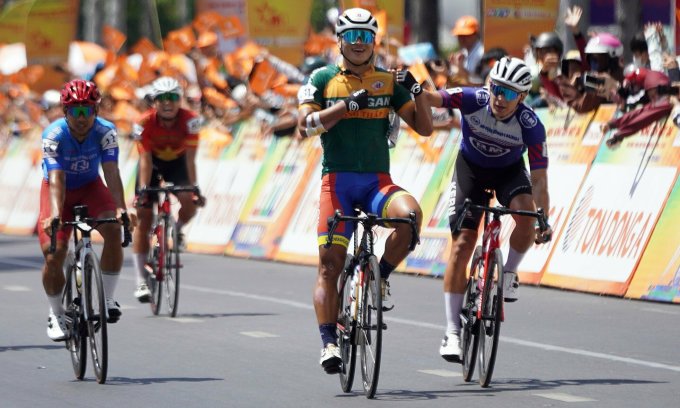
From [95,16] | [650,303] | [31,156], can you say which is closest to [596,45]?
[650,303]

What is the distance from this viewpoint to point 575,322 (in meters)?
13.3

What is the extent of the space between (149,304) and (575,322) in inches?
174

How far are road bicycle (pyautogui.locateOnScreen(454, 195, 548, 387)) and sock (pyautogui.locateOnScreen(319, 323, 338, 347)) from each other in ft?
3.02

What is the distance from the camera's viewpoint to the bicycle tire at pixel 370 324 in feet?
30.4

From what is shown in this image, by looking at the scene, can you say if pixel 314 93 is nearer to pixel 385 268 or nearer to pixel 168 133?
pixel 385 268

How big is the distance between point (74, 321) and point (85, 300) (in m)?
0.31

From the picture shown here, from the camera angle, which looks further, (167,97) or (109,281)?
(167,97)

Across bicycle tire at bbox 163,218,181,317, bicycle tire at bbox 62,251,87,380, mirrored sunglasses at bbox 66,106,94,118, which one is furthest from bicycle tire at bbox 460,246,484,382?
bicycle tire at bbox 163,218,181,317

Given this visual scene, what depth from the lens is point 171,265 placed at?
48.9ft

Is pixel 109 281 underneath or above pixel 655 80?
underneath

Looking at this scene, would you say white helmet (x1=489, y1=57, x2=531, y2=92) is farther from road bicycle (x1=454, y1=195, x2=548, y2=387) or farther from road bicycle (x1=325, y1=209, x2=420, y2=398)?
road bicycle (x1=325, y1=209, x2=420, y2=398)

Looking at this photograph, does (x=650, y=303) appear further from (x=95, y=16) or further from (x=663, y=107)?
(x=95, y=16)

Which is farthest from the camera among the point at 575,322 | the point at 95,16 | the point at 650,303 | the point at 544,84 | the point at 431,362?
the point at 95,16

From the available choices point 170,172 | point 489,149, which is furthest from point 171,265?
point 489,149
